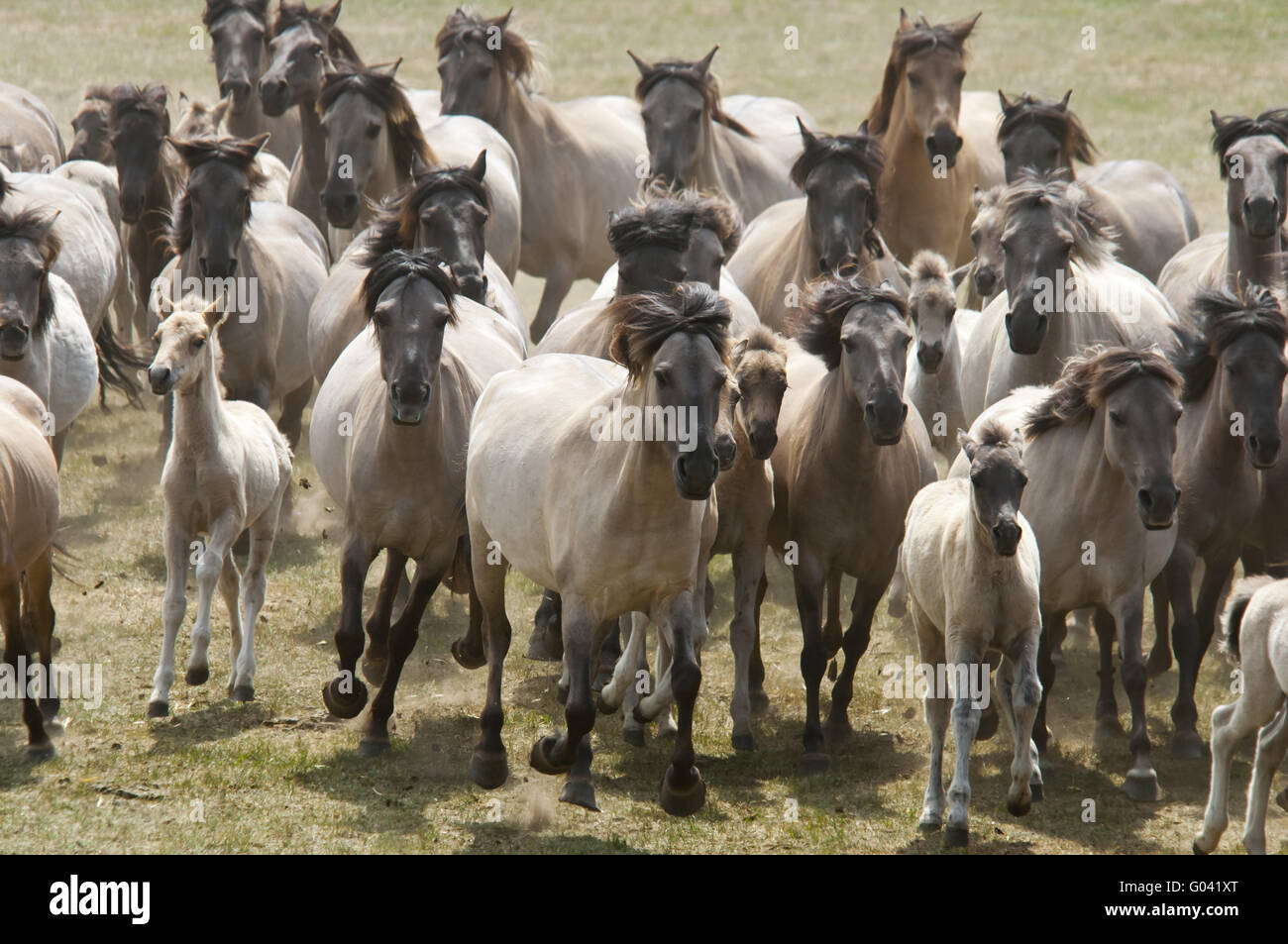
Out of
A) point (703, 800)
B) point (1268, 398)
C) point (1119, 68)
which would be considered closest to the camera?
point (703, 800)

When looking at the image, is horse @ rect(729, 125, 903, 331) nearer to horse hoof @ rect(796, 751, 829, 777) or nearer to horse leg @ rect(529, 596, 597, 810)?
horse hoof @ rect(796, 751, 829, 777)

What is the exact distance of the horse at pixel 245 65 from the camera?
1382cm

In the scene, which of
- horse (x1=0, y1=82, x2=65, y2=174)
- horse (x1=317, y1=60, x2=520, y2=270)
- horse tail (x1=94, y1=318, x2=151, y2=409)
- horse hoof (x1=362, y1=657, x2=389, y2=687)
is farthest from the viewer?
horse (x1=0, y1=82, x2=65, y2=174)

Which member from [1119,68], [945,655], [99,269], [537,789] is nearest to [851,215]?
[945,655]

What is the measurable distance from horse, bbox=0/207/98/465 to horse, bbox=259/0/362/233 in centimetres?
298

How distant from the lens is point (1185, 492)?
321 inches

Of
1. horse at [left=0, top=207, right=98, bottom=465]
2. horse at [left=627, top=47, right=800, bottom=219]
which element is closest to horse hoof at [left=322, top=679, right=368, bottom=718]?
horse at [left=0, top=207, right=98, bottom=465]

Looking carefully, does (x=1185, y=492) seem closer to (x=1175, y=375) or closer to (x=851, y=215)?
(x=1175, y=375)

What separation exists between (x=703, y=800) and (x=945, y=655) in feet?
4.59

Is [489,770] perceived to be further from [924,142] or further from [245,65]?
[245,65]

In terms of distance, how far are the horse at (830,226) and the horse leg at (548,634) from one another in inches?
97.6

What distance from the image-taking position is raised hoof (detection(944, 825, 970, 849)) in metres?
6.58

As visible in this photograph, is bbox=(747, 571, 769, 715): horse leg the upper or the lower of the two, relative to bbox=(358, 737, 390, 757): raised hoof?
upper

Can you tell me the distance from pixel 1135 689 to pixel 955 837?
1.40 meters
